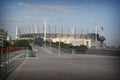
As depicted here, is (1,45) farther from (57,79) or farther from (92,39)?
(92,39)

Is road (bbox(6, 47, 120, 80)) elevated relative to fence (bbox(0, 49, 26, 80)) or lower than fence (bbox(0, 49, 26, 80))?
lower

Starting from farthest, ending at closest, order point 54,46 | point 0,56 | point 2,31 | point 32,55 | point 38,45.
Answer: point 38,45 → point 54,46 → point 32,55 → point 0,56 → point 2,31

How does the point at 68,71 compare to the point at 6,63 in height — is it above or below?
below

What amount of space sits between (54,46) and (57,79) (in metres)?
40.9

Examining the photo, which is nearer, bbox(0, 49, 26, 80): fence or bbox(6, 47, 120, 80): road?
bbox(0, 49, 26, 80): fence

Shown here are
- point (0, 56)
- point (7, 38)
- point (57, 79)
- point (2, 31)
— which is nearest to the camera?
point (2, 31)

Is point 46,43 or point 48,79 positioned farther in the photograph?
point 46,43

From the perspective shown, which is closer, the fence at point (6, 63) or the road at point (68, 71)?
the fence at point (6, 63)

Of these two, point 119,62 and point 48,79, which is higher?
point 119,62

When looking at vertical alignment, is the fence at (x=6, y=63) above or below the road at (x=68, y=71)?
above

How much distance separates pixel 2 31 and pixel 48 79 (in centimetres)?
435

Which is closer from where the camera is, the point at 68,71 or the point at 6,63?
the point at 6,63

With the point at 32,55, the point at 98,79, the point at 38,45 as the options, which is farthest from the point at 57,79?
the point at 38,45

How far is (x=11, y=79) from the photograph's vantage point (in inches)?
349
